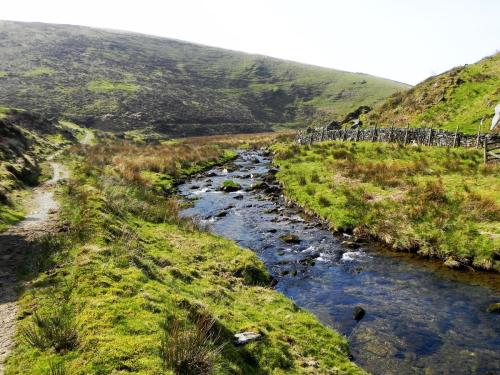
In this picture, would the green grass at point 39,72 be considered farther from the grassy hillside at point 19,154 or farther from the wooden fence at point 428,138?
the wooden fence at point 428,138

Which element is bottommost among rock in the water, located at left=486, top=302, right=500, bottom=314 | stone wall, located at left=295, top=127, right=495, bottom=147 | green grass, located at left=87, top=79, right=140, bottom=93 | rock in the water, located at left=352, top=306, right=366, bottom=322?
rock in the water, located at left=352, top=306, right=366, bottom=322

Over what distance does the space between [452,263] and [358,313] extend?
714cm

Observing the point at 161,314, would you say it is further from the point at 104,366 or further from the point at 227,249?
the point at 227,249

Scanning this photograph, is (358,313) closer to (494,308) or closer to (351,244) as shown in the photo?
(494,308)

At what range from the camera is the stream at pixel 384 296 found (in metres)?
13.3

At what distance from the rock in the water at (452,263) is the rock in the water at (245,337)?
41.1 ft

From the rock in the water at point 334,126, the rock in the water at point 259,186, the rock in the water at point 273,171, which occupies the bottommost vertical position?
the rock in the water at point 259,186

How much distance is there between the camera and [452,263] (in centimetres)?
1992

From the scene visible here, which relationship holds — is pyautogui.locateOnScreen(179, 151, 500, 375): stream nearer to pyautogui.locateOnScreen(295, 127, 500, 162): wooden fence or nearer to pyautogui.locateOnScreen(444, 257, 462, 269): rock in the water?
pyautogui.locateOnScreen(444, 257, 462, 269): rock in the water

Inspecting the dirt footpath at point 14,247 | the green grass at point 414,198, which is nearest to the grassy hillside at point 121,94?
the green grass at point 414,198

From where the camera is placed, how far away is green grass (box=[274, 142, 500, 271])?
21203 mm

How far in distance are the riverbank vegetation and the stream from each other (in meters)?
1.48

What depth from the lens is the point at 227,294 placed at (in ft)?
50.2

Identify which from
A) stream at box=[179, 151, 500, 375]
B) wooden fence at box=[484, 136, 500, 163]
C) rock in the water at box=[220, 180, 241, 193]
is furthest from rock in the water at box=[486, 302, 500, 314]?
rock in the water at box=[220, 180, 241, 193]
